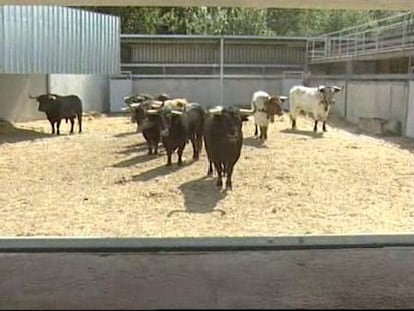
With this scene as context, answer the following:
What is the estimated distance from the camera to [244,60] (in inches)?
1184

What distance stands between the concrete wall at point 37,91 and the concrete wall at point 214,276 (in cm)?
1508

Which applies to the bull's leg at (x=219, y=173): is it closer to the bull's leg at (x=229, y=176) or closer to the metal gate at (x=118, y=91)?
the bull's leg at (x=229, y=176)

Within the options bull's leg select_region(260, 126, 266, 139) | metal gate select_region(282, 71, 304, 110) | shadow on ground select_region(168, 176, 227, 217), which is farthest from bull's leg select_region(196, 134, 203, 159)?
metal gate select_region(282, 71, 304, 110)

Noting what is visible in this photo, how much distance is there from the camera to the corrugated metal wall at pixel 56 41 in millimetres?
15648

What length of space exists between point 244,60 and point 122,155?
17258 mm

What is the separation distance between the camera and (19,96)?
20.2 m

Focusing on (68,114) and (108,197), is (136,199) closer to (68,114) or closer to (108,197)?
(108,197)

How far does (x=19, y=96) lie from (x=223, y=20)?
23.8 metres

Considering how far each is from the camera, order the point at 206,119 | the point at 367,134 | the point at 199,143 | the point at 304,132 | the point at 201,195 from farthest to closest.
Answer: the point at 367,134
the point at 304,132
the point at 199,143
the point at 206,119
the point at 201,195

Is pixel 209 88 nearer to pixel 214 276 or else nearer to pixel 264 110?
pixel 264 110

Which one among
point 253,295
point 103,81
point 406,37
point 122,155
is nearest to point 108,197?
point 122,155

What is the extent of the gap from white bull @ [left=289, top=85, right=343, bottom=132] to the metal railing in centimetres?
325

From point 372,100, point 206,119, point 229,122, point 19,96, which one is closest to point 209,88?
point 372,100

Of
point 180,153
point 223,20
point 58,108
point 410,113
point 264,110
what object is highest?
point 223,20
